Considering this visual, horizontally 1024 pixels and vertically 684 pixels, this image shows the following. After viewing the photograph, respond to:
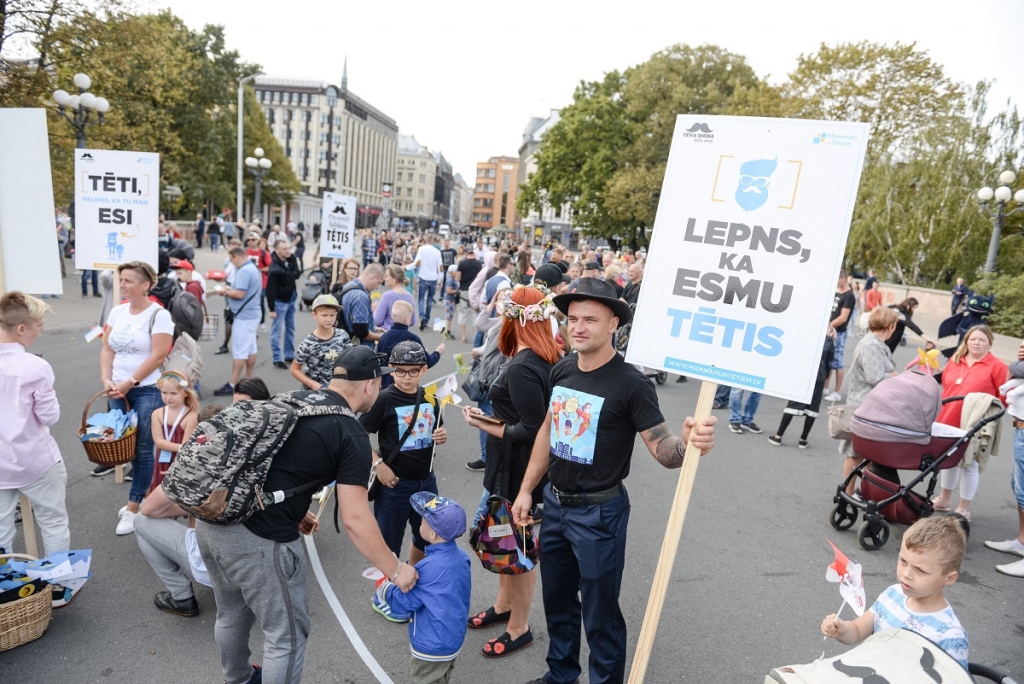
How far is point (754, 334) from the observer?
9.32 feet

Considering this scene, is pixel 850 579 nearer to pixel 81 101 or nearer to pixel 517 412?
pixel 517 412

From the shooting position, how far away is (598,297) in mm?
3123

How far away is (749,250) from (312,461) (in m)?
2.01

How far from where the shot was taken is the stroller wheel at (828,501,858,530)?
6180 millimetres

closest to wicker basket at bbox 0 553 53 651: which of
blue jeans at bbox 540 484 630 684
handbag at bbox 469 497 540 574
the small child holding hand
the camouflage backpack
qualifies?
the camouflage backpack

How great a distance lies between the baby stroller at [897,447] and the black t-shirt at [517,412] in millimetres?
3178

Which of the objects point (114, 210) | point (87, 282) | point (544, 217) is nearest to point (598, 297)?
point (114, 210)

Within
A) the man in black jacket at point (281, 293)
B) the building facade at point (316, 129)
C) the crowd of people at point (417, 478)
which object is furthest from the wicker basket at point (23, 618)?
the building facade at point (316, 129)

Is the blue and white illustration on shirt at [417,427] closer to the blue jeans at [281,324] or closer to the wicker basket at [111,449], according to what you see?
the wicker basket at [111,449]

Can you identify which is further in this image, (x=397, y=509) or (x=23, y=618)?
(x=397, y=509)

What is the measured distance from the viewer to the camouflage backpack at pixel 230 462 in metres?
2.52

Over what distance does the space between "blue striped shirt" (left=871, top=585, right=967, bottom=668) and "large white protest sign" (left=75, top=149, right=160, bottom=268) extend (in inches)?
231

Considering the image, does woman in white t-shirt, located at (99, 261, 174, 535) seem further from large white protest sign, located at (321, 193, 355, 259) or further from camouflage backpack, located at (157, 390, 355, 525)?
large white protest sign, located at (321, 193, 355, 259)

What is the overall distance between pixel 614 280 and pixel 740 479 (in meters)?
4.23
